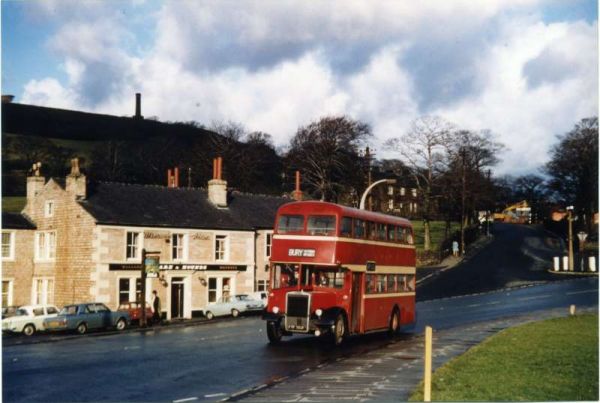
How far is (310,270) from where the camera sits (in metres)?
25.6

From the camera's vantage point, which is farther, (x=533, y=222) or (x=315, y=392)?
(x=533, y=222)

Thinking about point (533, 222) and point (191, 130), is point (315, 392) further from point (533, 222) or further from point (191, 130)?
point (533, 222)

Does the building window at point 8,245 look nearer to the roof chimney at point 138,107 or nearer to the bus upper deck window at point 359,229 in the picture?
the bus upper deck window at point 359,229

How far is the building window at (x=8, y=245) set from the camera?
46.2 meters

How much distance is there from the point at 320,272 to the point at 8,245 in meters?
28.0

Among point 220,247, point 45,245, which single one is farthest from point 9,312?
point 220,247

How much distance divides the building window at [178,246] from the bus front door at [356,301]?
23.9 meters

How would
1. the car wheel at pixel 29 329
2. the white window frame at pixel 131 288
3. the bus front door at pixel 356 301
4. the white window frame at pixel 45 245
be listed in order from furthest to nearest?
the white window frame at pixel 45 245 < the white window frame at pixel 131 288 < the car wheel at pixel 29 329 < the bus front door at pixel 356 301

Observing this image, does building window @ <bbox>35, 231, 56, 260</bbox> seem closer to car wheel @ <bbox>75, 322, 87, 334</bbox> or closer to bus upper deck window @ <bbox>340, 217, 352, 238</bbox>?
car wheel @ <bbox>75, 322, 87, 334</bbox>

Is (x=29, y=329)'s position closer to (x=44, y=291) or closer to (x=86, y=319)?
(x=86, y=319)

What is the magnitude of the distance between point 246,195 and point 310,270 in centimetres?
3180

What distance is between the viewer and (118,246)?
4522 centimetres

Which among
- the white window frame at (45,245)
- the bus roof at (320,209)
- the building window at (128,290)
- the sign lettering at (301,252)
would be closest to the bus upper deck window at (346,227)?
the bus roof at (320,209)

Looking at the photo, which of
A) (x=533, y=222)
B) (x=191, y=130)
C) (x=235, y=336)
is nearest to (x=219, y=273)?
(x=235, y=336)
